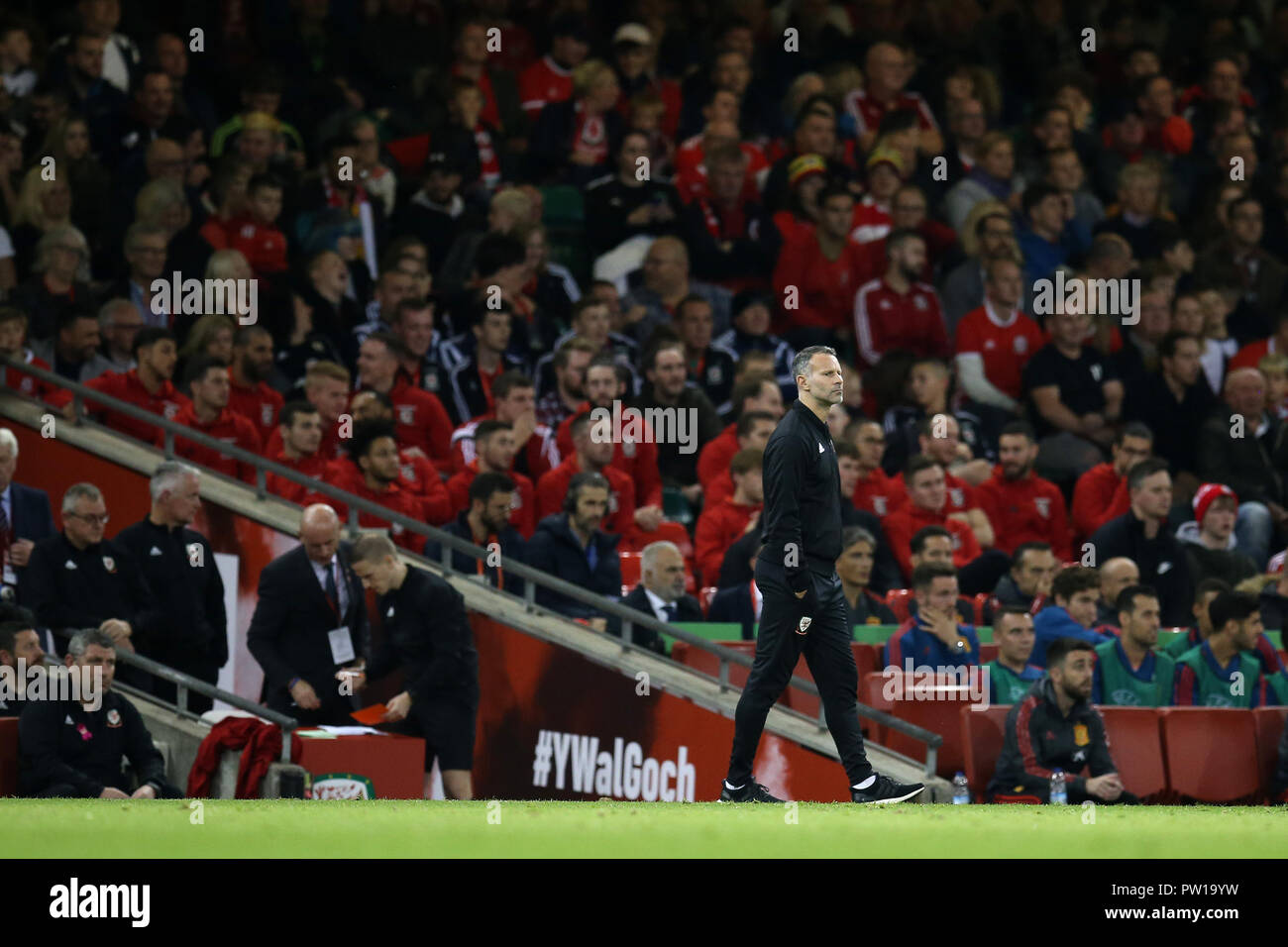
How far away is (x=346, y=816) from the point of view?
337 inches

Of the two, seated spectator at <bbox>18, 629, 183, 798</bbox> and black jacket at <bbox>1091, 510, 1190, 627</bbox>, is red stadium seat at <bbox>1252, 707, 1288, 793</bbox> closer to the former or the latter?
black jacket at <bbox>1091, 510, 1190, 627</bbox>

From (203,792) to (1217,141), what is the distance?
Result: 1161 centimetres

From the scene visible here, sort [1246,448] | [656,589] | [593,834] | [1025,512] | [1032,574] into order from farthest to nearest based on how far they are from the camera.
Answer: [1246,448], [1025,512], [1032,574], [656,589], [593,834]

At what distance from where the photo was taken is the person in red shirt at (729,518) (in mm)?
13148

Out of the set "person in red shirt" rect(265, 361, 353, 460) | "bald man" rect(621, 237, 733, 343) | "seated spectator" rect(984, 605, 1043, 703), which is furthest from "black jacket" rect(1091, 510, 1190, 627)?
"person in red shirt" rect(265, 361, 353, 460)

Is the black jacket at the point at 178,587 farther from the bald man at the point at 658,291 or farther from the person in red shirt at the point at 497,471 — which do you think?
the bald man at the point at 658,291

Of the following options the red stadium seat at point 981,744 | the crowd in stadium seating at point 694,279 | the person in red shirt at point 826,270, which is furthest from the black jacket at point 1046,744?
the person in red shirt at point 826,270

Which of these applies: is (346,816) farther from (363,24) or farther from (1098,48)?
(1098,48)

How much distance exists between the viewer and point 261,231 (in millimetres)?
14789

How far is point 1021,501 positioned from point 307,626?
200 inches

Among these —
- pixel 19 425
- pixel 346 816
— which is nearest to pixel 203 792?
pixel 346 816

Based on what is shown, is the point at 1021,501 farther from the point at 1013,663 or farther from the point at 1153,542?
the point at 1013,663

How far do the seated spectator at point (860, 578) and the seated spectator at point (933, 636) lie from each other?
1.94 feet

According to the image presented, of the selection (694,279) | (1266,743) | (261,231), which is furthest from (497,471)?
(1266,743)
